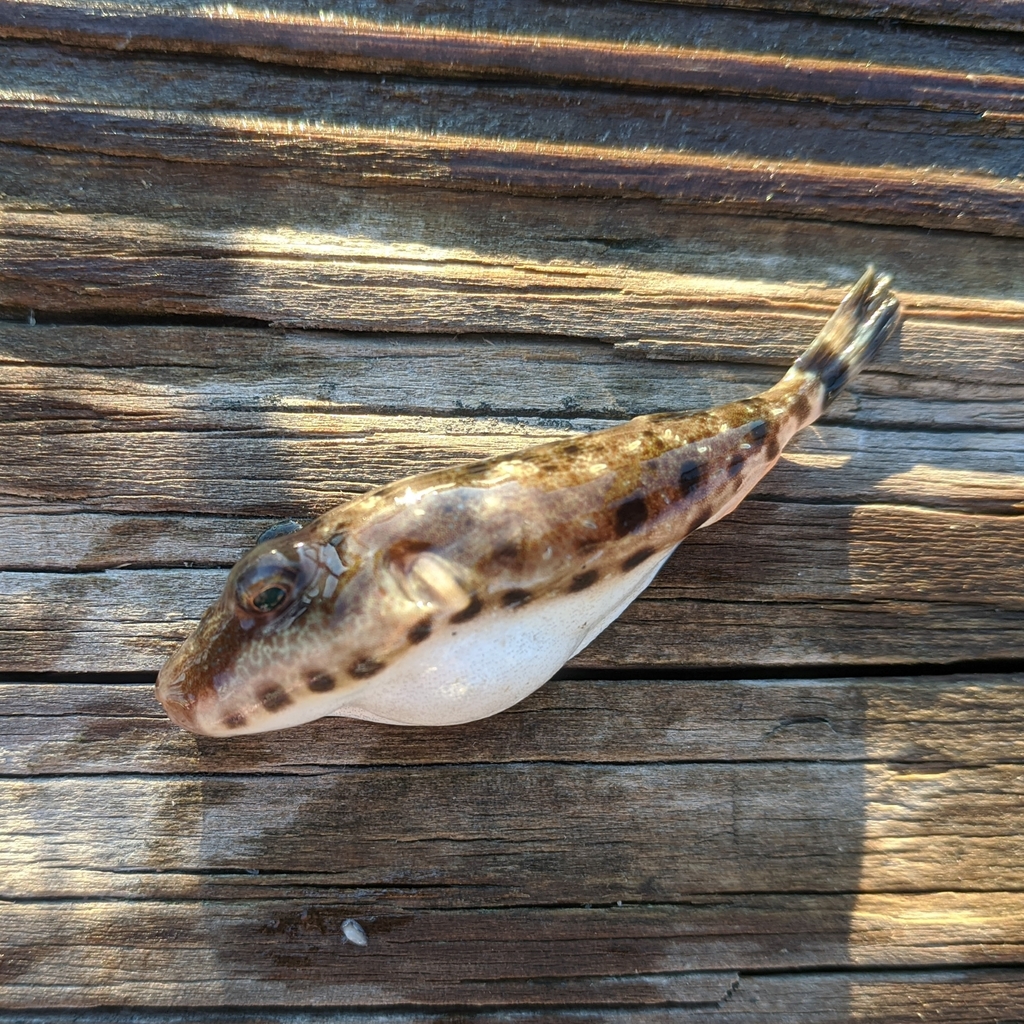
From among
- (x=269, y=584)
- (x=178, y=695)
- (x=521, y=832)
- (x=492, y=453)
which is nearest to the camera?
(x=269, y=584)

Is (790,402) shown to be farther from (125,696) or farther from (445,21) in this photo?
(125,696)

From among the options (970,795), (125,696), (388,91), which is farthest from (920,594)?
(125,696)

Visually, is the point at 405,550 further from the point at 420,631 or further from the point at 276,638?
the point at 276,638

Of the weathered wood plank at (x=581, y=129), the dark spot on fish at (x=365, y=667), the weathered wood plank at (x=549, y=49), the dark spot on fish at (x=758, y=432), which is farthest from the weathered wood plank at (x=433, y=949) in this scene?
the weathered wood plank at (x=549, y=49)

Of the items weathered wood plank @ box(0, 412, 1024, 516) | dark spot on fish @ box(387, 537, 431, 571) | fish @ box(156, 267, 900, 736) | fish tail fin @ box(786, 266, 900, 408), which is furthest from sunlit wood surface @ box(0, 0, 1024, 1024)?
dark spot on fish @ box(387, 537, 431, 571)

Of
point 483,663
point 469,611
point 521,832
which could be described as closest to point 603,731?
point 521,832
